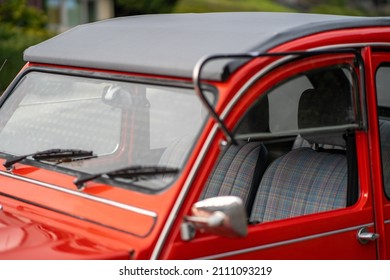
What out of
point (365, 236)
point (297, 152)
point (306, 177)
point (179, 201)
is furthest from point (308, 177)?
point (179, 201)

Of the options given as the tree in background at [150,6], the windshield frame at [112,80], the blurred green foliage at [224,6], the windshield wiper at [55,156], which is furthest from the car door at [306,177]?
the blurred green foliage at [224,6]

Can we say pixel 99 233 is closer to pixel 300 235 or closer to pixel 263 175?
pixel 300 235

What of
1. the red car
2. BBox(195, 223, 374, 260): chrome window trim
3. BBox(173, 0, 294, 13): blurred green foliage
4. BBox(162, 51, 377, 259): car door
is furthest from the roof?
BBox(173, 0, 294, 13): blurred green foliage

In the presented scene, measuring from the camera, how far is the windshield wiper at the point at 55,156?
11.8 ft

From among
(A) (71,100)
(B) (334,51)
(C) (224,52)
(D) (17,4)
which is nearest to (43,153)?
(A) (71,100)

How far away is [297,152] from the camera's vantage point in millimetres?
4145

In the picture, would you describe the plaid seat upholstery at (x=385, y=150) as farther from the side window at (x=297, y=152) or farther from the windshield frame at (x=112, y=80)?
the windshield frame at (x=112, y=80)

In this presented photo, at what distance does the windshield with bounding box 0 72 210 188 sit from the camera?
11.0 feet

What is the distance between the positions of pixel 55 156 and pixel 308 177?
1.21 meters

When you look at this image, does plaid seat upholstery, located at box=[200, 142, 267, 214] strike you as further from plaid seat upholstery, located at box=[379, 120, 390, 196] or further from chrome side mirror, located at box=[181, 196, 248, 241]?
chrome side mirror, located at box=[181, 196, 248, 241]

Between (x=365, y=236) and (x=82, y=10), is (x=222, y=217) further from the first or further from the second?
(x=82, y=10)

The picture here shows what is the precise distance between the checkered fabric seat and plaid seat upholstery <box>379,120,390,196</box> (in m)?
0.18

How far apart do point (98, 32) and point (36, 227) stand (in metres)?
1.09
